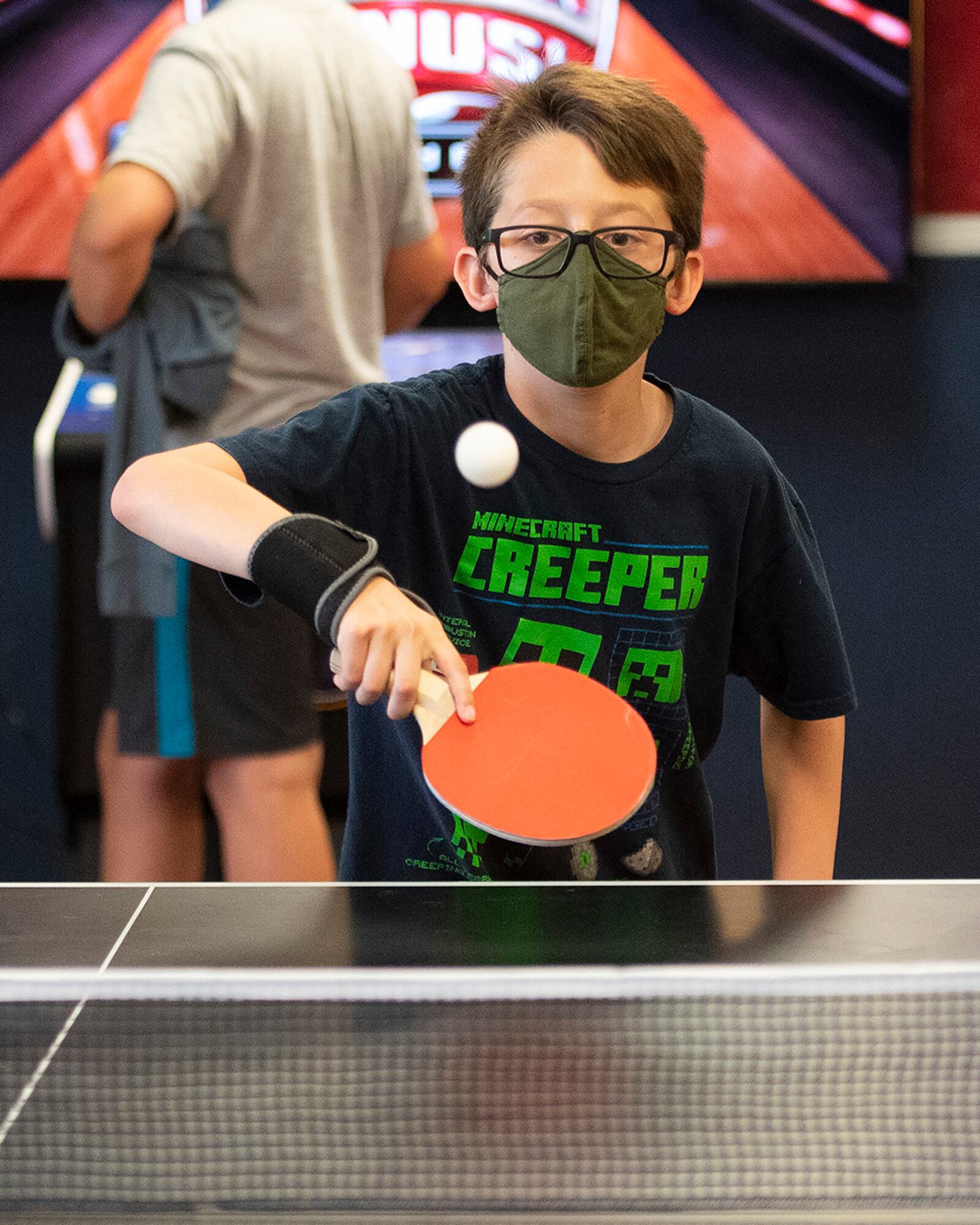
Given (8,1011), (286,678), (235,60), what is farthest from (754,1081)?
(235,60)

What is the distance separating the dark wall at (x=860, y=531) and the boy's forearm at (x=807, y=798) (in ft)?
5.51

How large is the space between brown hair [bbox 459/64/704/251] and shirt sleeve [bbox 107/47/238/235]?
62 cm

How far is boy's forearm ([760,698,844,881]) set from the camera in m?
1.45

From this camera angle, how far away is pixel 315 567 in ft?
3.49

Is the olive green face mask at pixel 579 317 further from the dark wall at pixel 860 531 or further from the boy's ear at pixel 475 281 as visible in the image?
the dark wall at pixel 860 531

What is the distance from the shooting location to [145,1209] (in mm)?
788

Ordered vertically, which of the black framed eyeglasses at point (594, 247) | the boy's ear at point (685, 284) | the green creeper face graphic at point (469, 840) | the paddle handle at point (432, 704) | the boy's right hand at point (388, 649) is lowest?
the green creeper face graphic at point (469, 840)

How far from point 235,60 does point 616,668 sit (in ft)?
3.94

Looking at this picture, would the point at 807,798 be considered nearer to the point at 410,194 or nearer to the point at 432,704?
the point at 432,704

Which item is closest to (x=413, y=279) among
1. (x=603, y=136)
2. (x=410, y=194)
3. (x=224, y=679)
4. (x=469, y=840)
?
(x=410, y=194)

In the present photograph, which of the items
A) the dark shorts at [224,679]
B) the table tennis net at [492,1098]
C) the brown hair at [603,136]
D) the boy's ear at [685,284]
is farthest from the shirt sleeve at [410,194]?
the table tennis net at [492,1098]

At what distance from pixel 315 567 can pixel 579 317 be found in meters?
0.41

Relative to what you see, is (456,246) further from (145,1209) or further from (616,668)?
(145,1209)

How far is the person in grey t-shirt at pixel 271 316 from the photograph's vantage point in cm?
207
